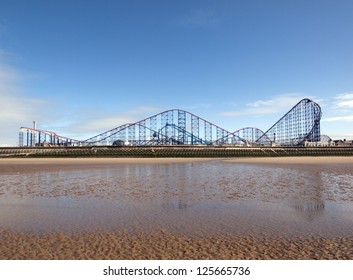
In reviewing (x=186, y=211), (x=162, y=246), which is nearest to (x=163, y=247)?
(x=162, y=246)

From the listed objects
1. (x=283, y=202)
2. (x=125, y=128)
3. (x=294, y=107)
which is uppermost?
(x=294, y=107)

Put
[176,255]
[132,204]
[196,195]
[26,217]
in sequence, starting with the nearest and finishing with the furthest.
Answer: [176,255] → [26,217] → [132,204] → [196,195]

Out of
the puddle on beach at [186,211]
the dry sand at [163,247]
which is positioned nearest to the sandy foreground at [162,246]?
the dry sand at [163,247]

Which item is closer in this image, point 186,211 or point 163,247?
point 163,247

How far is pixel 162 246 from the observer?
691 centimetres

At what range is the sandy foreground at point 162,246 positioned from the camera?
6.26 metres

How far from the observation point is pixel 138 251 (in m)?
6.55

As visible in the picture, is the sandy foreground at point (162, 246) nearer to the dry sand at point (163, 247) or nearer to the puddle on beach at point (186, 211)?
the dry sand at point (163, 247)

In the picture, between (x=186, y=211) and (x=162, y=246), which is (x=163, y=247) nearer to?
(x=162, y=246)

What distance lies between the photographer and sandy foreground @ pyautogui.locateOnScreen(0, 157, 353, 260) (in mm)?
6262

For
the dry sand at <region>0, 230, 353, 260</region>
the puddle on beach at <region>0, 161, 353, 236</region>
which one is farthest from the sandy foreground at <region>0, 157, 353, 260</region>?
the puddle on beach at <region>0, 161, 353, 236</region>

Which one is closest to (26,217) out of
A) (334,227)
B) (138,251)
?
(138,251)
